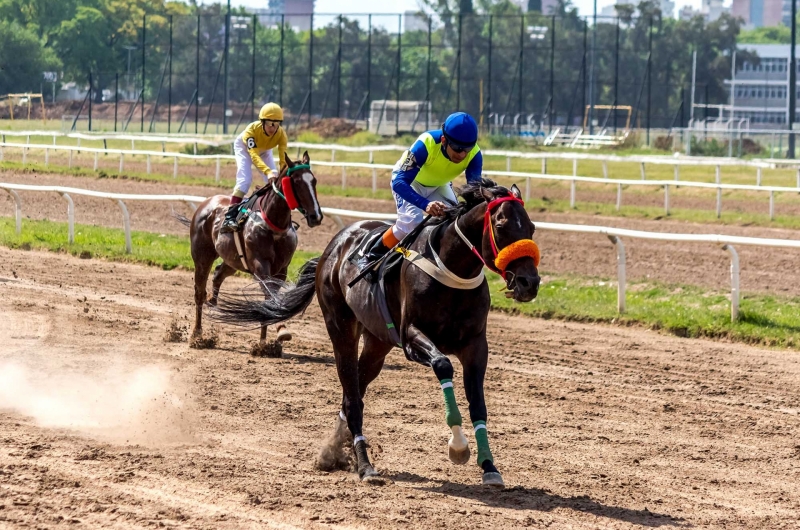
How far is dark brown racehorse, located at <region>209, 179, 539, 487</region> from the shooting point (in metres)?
5.43

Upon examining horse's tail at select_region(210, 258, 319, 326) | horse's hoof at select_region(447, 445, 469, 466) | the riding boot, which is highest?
the riding boot

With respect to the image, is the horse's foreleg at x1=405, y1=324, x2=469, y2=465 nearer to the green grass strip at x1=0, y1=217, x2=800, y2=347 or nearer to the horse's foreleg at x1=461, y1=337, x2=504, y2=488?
the horse's foreleg at x1=461, y1=337, x2=504, y2=488

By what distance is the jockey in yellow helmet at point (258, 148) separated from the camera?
10.5 m

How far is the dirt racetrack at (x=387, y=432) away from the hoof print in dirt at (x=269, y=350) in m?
0.12

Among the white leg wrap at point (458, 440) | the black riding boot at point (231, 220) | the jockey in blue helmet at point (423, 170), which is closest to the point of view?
the white leg wrap at point (458, 440)

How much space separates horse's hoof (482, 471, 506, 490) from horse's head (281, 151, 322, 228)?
13.9 ft

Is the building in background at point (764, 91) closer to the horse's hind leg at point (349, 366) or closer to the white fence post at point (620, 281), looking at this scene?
the white fence post at point (620, 281)

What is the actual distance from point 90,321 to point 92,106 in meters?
37.7

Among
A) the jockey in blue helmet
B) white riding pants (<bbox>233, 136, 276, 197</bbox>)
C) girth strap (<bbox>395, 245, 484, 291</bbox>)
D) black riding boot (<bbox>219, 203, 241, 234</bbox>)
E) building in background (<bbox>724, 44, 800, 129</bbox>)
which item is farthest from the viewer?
building in background (<bbox>724, 44, 800, 129</bbox>)

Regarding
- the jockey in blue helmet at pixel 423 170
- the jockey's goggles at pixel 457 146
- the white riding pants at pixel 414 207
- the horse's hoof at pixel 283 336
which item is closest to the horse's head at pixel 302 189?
the horse's hoof at pixel 283 336

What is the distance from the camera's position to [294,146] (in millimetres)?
30500

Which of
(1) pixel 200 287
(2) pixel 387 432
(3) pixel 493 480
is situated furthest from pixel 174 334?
(3) pixel 493 480

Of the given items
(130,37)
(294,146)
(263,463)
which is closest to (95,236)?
(263,463)

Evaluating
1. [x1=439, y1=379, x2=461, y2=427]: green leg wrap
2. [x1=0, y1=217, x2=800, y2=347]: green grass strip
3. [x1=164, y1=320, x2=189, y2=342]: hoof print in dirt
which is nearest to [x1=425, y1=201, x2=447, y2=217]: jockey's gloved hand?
[x1=439, y1=379, x2=461, y2=427]: green leg wrap
